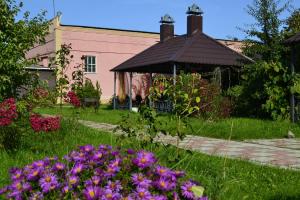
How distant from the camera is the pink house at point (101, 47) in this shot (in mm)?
31484

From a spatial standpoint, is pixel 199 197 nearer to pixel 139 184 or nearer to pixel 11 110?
pixel 139 184

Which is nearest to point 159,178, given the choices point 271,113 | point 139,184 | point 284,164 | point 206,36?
point 139,184

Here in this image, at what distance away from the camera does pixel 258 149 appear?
8.25 meters

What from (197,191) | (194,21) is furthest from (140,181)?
(194,21)

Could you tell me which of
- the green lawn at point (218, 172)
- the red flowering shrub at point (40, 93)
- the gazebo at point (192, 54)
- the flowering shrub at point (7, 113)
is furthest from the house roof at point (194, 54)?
the flowering shrub at point (7, 113)

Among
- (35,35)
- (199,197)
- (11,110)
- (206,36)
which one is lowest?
(199,197)

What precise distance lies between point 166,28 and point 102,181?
22812 mm

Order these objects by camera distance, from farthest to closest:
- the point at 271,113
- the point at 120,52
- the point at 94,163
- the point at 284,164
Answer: the point at 120,52
the point at 271,113
the point at 284,164
the point at 94,163

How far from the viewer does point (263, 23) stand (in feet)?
59.8

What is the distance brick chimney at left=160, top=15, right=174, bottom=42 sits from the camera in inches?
987

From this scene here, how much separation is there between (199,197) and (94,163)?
0.69 metres

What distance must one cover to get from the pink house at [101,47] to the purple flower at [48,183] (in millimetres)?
28662

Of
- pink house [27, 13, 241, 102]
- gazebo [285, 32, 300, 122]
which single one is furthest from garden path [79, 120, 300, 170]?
pink house [27, 13, 241, 102]

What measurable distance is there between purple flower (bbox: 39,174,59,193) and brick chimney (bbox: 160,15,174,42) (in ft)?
73.6
